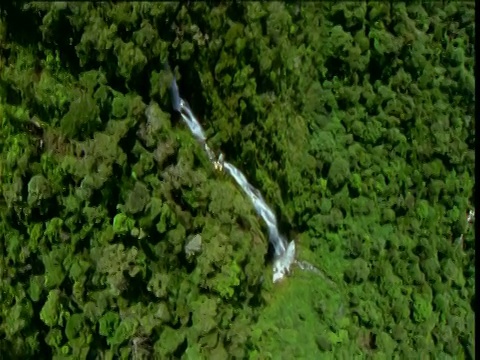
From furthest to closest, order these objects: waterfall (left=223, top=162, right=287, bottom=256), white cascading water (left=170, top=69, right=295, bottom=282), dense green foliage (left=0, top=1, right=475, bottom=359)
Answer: waterfall (left=223, top=162, right=287, bottom=256) → white cascading water (left=170, top=69, right=295, bottom=282) → dense green foliage (left=0, top=1, right=475, bottom=359)

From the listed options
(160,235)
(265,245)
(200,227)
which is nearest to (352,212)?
(265,245)

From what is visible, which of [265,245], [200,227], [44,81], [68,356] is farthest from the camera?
[265,245]

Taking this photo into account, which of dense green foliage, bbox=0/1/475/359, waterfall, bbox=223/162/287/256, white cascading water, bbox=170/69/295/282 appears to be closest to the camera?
dense green foliage, bbox=0/1/475/359

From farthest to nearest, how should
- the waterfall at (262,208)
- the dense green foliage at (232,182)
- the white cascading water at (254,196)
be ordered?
the waterfall at (262,208)
the white cascading water at (254,196)
the dense green foliage at (232,182)

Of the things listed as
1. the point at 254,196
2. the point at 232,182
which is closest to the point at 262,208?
the point at 254,196

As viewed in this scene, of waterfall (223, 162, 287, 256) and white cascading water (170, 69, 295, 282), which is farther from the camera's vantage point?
waterfall (223, 162, 287, 256)

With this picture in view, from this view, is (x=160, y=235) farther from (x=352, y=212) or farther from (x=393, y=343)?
(x=393, y=343)
